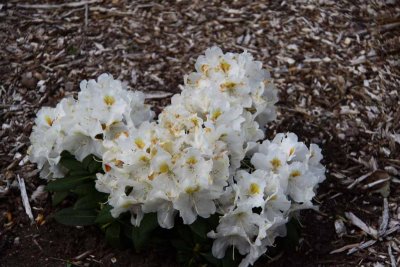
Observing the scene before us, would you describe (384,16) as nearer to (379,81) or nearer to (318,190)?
(379,81)

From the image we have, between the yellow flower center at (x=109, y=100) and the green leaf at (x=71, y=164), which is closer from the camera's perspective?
the yellow flower center at (x=109, y=100)

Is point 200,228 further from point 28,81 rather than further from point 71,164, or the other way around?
point 28,81

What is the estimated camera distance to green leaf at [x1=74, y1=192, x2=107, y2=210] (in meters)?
2.93

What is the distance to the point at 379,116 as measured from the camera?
12.7 feet

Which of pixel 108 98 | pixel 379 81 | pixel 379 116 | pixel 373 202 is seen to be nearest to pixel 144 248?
pixel 108 98

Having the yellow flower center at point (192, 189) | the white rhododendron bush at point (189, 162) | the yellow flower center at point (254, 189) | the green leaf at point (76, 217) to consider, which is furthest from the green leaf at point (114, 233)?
the yellow flower center at point (254, 189)

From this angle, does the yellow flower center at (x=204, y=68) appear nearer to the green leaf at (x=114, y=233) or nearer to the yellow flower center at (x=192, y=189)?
the yellow flower center at (x=192, y=189)

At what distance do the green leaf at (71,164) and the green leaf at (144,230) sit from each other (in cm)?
45

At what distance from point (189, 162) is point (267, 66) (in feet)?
6.15

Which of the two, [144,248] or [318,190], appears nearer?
[144,248]

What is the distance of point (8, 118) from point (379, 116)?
228 cm

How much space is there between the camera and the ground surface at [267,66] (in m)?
3.11

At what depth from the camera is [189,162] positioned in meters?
2.55

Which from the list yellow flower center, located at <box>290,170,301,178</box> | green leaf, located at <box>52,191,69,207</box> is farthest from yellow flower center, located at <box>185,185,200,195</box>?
green leaf, located at <box>52,191,69,207</box>
